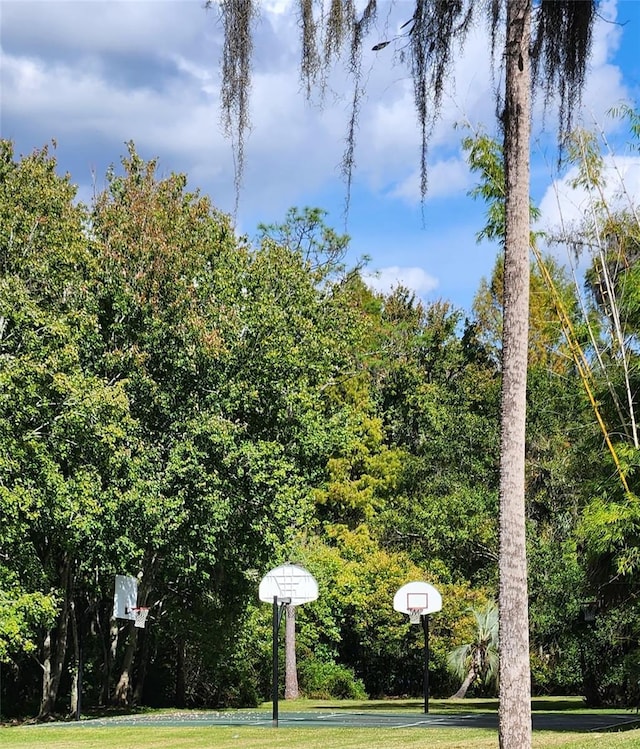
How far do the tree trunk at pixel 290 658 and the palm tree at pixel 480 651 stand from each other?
4.16 meters

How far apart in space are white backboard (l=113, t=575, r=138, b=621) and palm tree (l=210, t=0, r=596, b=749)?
13.4 metres

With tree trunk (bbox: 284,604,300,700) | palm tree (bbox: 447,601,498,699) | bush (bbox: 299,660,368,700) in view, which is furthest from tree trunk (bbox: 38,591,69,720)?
palm tree (bbox: 447,601,498,699)

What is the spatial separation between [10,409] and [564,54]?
1212 centimetres

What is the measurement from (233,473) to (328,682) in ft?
40.4

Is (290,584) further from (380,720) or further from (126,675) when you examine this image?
(126,675)

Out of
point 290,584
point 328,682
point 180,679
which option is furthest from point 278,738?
point 328,682

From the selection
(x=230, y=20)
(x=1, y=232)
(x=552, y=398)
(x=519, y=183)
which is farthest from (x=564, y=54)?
(x=552, y=398)

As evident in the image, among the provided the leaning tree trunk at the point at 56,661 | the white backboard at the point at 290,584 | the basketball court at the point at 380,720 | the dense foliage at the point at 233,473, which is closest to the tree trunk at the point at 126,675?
the dense foliage at the point at 233,473

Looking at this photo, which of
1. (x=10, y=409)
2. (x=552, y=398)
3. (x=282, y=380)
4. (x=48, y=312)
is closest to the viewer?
(x=10, y=409)

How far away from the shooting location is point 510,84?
7562 mm

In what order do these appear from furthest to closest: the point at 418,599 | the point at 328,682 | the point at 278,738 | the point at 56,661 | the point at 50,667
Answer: the point at 328,682 < the point at 50,667 < the point at 56,661 < the point at 418,599 < the point at 278,738

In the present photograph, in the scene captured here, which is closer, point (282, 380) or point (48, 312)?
point (48, 312)

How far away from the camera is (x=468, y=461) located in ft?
96.0

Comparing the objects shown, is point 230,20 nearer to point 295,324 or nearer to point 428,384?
point 295,324
